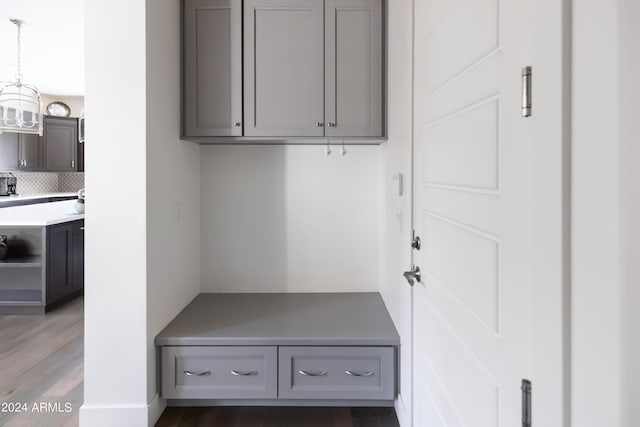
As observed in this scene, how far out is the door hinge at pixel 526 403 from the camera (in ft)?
2.64

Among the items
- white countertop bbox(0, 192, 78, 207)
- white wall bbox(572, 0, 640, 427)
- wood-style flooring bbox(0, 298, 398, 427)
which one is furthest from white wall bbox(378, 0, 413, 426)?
white countertop bbox(0, 192, 78, 207)

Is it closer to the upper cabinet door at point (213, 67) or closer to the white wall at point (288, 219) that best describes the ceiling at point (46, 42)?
the upper cabinet door at point (213, 67)

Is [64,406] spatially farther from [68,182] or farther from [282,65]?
[68,182]

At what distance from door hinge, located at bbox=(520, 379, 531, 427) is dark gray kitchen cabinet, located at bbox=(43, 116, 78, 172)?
798 cm

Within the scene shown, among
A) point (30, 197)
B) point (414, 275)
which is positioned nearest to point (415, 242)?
point (414, 275)

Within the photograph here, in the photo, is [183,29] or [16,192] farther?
[16,192]

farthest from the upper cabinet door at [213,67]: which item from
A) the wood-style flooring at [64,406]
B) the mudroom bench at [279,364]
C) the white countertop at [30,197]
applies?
the white countertop at [30,197]

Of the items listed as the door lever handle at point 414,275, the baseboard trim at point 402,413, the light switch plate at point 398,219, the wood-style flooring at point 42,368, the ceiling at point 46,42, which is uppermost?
the ceiling at point 46,42

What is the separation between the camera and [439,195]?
139 centimetres

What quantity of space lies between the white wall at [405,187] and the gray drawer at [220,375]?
683mm

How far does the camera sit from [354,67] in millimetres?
2504

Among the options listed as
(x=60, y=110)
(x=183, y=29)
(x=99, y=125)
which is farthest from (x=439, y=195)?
(x=60, y=110)

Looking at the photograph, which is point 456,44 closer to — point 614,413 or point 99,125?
point 614,413

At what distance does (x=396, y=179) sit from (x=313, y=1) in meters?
1.23
